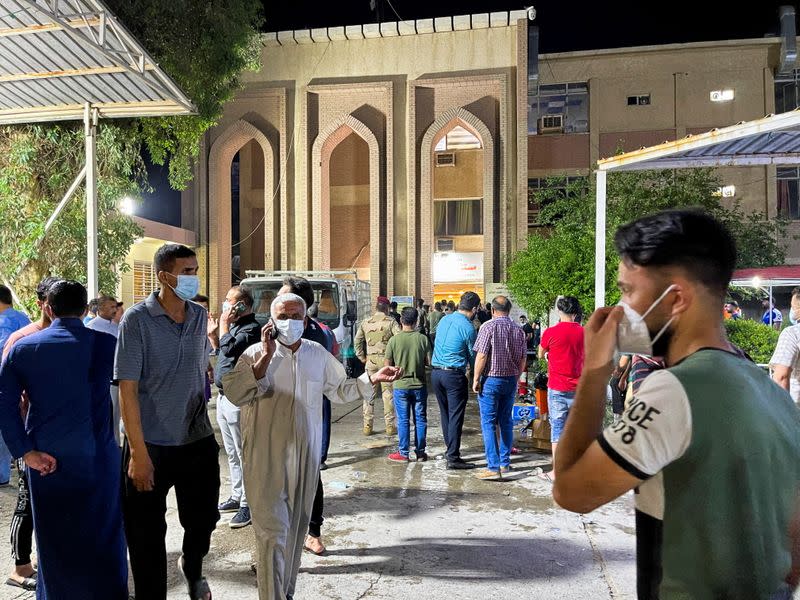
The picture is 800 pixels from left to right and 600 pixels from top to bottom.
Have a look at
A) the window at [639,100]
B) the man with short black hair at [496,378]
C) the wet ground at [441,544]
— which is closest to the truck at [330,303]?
the wet ground at [441,544]

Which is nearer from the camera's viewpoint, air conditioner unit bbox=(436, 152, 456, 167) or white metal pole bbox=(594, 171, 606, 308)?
white metal pole bbox=(594, 171, 606, 308)

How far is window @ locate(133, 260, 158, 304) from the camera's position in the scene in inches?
832

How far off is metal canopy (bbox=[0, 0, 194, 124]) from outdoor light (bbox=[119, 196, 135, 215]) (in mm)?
2817

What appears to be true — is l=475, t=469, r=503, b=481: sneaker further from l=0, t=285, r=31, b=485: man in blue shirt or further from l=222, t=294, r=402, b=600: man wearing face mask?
l=0, t=285, r=31, b=485: man in blue shirt

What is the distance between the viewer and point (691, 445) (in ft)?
3.95

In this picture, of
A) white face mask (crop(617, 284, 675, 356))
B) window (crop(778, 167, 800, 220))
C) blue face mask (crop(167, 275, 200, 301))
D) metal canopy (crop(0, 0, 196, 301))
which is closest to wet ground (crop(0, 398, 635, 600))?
blue face mask (crop(167, 275, 200, 301))

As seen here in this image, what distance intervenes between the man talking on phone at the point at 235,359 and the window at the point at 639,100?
25117 mm

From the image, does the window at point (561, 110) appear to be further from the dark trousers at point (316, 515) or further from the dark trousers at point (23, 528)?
the dark trousers at point (23, 528)

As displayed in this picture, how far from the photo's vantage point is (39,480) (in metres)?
3.08

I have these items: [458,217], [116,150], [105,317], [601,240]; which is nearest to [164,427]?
[105,317]

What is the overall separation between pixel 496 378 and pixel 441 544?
2278 millimetres

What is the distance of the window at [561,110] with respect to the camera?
26.5 meters

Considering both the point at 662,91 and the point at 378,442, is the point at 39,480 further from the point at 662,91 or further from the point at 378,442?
the point at 662,91

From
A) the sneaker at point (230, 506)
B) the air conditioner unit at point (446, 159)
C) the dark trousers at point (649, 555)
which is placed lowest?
the sneaker at point (230, 506)
